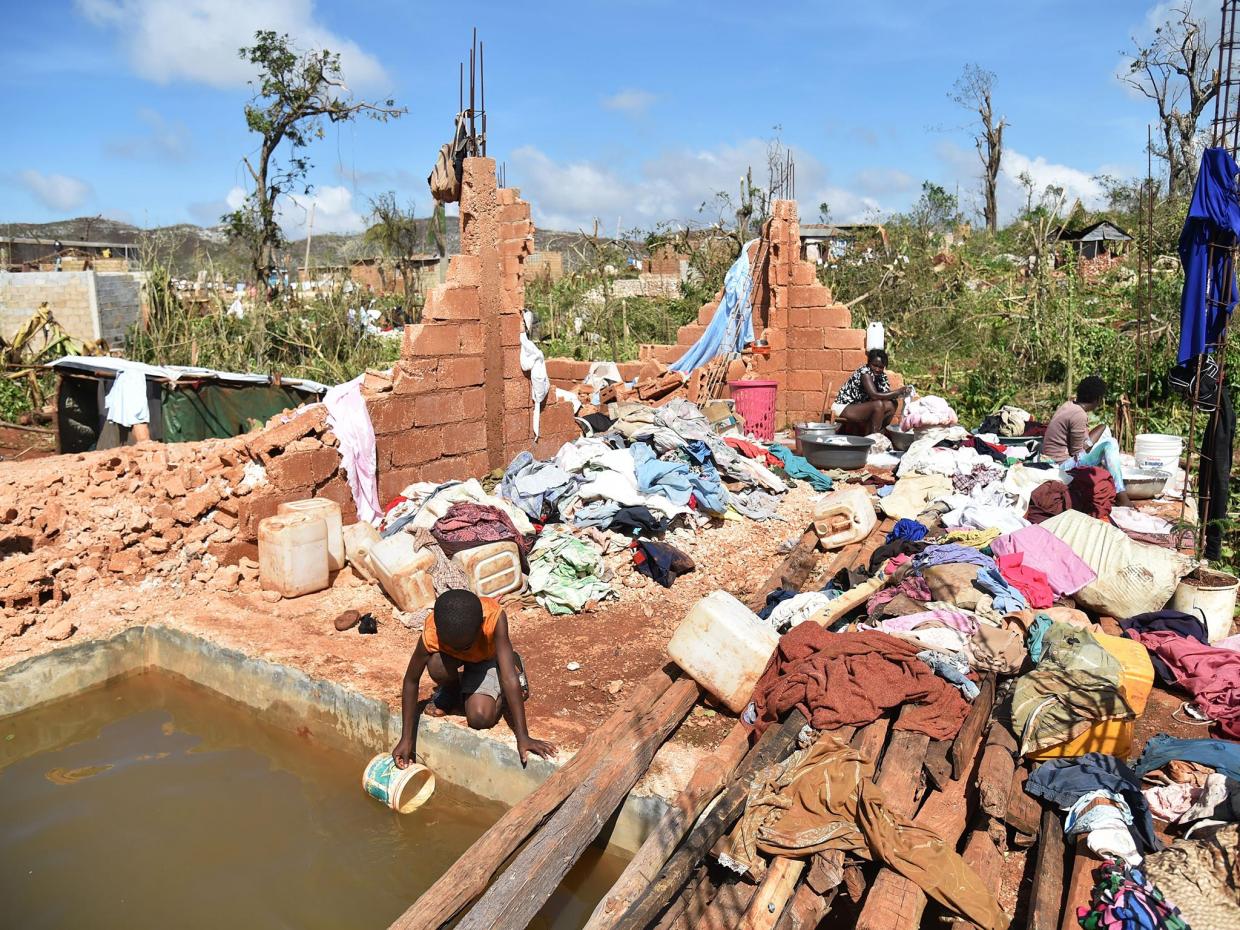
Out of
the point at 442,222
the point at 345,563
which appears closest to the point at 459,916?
the point at 345,563

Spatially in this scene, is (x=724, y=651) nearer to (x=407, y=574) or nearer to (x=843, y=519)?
(x=407, y=574)

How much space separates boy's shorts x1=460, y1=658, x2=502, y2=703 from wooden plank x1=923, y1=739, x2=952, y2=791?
2113mm

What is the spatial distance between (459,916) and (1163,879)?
2.60 m

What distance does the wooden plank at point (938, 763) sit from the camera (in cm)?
401

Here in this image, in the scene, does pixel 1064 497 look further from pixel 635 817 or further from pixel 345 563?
pixel 345 563

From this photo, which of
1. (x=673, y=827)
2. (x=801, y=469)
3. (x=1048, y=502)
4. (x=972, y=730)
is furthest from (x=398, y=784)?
(x=801, y=469)

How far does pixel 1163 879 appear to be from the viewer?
327cm

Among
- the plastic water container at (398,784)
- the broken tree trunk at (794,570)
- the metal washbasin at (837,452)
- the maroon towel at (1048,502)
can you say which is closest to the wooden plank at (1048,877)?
the broken tree trunk at (794,570)

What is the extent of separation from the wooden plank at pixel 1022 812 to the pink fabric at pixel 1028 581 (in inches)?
83.5

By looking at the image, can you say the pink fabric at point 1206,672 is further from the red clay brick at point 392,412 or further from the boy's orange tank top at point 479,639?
the red clay brick at point 392,412

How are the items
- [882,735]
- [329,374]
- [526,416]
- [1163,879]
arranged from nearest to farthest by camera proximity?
[1163,879] → [882,735] → [526,416] → [329,374]

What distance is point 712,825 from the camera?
3.64 metres

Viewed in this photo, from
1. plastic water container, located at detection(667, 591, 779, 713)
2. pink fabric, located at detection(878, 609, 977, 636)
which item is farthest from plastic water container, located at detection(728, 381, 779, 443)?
plastic water container, located at detection(667, 591, 779, 713)

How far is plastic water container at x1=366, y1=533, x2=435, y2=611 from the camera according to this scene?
6457mm
